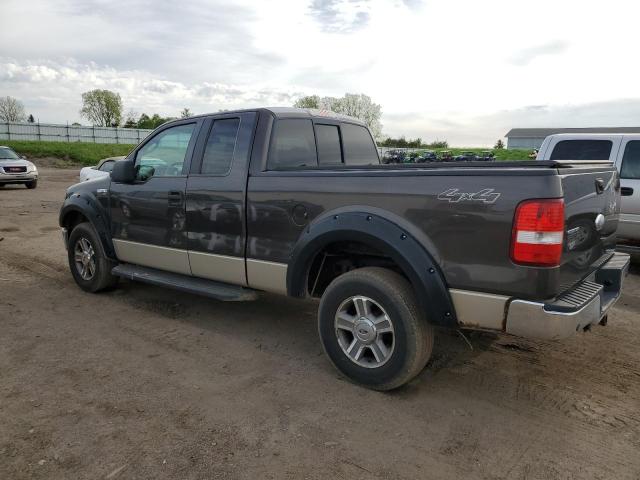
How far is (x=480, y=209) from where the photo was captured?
2893 mm

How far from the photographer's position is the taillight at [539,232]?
272 cm

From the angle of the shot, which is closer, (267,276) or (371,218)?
(371,218)

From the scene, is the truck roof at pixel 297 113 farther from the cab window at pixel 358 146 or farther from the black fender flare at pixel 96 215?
the black fender flare at pixel 96 215

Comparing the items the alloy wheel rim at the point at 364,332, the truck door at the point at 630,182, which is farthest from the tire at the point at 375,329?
the truck door at the point at 630,182

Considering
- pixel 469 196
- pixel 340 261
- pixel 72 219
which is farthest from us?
pixel 72 219

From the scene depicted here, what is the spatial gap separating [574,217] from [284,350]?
2.44 meters

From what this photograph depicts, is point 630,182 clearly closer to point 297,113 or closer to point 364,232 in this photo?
point 297,113

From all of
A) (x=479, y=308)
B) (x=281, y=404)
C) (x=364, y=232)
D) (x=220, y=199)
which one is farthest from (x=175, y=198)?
(x=479, y=308)

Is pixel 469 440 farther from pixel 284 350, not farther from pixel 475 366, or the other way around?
pixel 284 350

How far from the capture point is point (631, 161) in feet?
22.6

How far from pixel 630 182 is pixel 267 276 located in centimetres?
Answer: 556

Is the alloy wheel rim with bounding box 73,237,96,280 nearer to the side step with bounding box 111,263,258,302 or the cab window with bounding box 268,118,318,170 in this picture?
the side step with bounding box 111,263,258,302

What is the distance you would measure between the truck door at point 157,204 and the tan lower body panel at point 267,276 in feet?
2.76

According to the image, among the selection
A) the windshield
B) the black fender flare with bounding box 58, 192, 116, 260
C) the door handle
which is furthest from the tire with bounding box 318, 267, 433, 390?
the windshield
